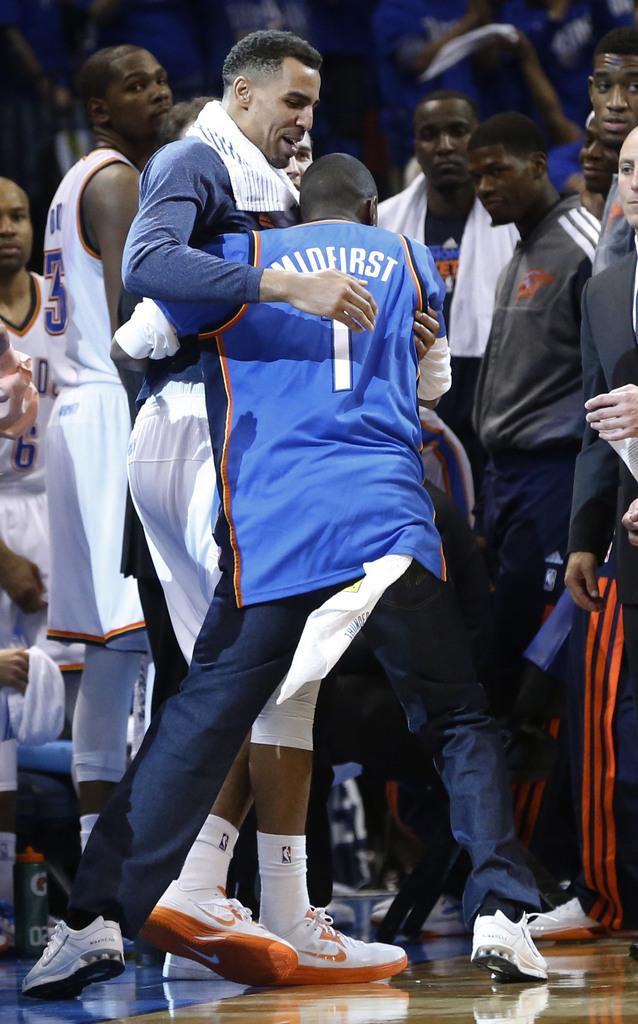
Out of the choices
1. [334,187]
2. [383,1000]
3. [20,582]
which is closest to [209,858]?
[383,1000]

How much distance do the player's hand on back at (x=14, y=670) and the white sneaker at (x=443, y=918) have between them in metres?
1.18

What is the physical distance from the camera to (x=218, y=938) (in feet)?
10.7

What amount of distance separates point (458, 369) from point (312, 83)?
206cm

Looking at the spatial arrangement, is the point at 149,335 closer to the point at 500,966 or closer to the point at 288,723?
the point at 288,723

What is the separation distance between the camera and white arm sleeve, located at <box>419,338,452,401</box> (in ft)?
11.6

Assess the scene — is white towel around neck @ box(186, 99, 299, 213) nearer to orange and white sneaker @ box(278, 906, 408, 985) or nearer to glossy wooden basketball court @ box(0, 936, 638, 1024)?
orange and white sneaker @ box(278, 906, 408, 985)

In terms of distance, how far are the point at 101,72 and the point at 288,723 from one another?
85.3 inches

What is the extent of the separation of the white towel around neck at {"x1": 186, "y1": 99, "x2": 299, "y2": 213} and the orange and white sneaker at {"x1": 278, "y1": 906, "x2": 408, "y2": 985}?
1505 mm

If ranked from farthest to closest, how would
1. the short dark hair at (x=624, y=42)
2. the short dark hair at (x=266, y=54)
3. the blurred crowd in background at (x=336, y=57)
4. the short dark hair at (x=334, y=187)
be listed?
the blurred crowd in background at (x=336, y=57), the short dark hair at (x=624, y=42), the short dark hair at (x=266, y=54), the short dark hair at (x=334, y=187)

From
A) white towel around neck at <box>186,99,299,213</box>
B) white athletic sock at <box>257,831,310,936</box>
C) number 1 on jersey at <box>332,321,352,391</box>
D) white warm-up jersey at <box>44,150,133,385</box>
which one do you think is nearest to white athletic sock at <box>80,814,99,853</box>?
white athletic sock at <box>257,831,310,936</box>

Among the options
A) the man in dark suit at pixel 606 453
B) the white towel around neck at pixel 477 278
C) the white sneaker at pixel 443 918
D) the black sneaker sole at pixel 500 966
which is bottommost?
the white sneaker at pixel 443 918

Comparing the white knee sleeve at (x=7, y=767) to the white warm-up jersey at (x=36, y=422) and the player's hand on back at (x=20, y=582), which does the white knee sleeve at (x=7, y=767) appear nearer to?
the player's hand on back at (x=20, y=582)

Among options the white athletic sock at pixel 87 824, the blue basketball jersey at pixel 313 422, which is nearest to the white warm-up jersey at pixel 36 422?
the white athletic sock at pixel 87 824

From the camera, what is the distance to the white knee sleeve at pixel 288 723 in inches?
136
